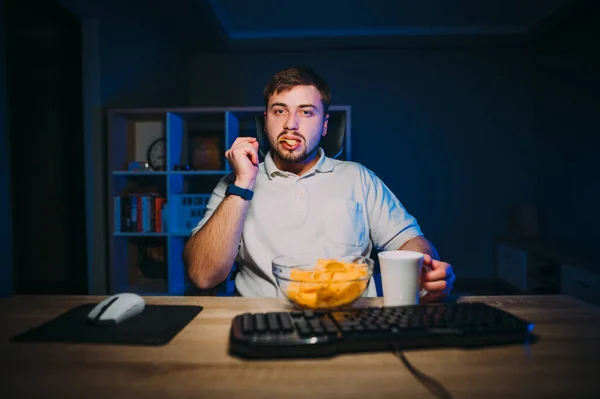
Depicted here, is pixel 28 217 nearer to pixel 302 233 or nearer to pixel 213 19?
pixel 213 19

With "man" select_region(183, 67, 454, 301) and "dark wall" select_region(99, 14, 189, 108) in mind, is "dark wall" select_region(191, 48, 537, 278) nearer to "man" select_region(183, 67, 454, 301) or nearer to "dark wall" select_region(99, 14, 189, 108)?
"dark wall" select_region(99, 14, 189, 108)

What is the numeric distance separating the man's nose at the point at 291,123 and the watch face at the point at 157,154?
197 cm

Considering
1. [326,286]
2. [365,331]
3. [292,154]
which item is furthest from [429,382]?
[292,154]

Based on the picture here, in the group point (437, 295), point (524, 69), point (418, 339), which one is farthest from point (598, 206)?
point (418, 339)

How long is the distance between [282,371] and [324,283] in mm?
281

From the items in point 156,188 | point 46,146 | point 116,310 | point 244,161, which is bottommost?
point 116,310

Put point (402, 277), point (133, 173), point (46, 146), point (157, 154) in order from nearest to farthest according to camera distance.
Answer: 1. point (402, 277)
2. point (133, 173)
3. point (157, 154)
4. point (46, 146)

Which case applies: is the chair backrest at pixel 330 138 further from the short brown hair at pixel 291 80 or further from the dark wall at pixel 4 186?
the dark wall at pixel 4 186

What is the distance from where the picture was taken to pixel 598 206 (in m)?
3.62

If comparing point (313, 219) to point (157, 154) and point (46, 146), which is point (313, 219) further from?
point (46, 146)

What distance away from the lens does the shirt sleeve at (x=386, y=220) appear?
1.70 metres

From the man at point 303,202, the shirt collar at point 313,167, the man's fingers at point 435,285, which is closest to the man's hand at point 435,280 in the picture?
the man's fingers at point 435,285

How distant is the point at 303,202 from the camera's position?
5.71ft

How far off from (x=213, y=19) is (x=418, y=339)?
4019 millimetres
